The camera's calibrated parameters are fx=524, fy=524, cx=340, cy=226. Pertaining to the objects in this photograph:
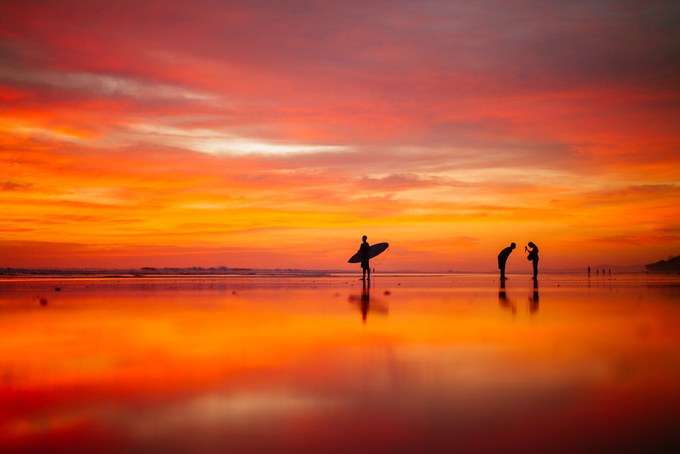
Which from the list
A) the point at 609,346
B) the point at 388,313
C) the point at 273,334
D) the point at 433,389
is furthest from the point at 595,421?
the point at 388,313

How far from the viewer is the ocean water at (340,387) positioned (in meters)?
3.08

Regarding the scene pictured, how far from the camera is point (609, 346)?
615 cm

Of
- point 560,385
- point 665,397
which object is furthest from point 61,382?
point 665,397

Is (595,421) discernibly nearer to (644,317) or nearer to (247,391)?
(247,391)

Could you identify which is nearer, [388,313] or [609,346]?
[609,346]

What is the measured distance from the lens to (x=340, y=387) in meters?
4.20

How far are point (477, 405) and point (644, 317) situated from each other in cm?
715

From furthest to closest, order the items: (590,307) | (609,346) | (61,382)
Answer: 1. (590,307)
2. (609,346)
3. (61,382)

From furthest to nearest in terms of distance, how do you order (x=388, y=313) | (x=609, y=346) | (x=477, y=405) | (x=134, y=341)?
(x=388, y=313)
(x=134, y=341)
(x=609, y=346)
(x=477, y=405)

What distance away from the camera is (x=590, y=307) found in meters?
11.4

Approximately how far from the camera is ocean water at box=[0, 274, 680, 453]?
10.1 ft

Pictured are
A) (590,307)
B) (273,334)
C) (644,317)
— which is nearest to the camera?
(273,334)

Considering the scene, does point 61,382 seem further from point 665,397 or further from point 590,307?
point 590,307

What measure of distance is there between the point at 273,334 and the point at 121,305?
6259 millimetres
